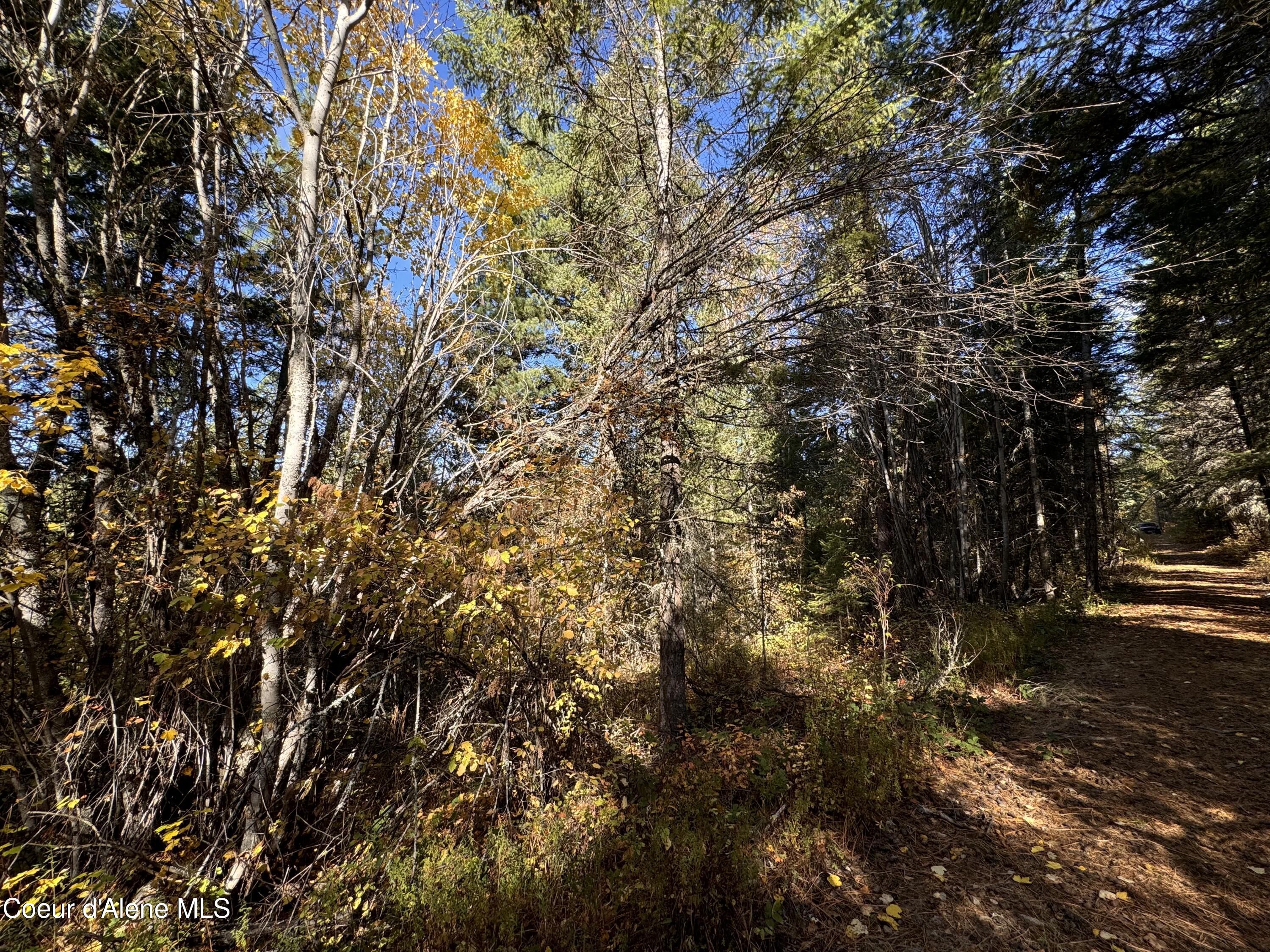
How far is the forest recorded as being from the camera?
9.56 ft

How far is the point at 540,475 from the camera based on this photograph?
426 cm

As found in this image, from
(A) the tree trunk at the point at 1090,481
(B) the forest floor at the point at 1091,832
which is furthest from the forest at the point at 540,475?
(A) the tree trunk at the point at 1090,481

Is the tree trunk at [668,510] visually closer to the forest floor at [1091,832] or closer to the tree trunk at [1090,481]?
the forest floor at [1091,832]

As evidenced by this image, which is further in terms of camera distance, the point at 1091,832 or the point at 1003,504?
the point at 1003,504

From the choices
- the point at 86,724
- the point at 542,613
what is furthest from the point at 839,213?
the point at 86,724

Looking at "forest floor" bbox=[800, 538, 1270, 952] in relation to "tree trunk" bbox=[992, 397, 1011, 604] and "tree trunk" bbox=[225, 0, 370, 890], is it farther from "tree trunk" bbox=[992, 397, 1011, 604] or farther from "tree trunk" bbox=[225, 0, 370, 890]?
"tree trunk" bbox=[992, 397, 1011, 604]

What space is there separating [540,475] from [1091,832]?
16.3ft

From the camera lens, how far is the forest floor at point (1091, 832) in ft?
8.34

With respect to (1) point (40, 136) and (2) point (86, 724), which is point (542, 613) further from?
(1) point (40, 136)

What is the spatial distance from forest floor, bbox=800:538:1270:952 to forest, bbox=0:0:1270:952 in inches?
1.3

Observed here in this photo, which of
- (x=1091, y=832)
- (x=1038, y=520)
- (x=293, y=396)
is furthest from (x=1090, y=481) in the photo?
(x=293, y=396)

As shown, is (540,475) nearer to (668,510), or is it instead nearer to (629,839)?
(668,510)

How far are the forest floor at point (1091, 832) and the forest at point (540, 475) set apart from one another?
3 cm

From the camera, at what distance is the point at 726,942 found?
2.60 m
